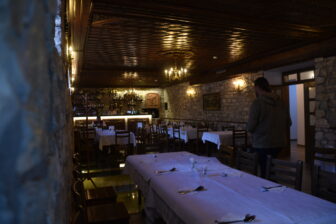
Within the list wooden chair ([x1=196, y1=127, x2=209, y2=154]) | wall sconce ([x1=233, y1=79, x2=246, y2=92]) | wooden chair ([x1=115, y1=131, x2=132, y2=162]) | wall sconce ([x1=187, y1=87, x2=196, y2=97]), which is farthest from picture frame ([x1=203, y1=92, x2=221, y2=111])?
wooden chair ([x1=115, y1=131, x2=132, y2=162])

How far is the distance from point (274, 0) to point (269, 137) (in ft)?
6.32

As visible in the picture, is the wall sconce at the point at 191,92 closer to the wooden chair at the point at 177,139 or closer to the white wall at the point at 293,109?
the wooden chair at the point at 177,139

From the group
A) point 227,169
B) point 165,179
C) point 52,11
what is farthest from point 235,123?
point 52,11

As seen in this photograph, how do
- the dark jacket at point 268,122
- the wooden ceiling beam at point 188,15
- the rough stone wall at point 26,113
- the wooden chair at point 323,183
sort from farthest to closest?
the wooden ceiling beam at point 188,15 → the dark jacket at point 268,122 → the wooden chair at point 323,183 → the rough stone wall at point 26,113

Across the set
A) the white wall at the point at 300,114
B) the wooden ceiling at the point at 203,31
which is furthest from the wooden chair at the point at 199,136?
the white wall at the point at 300,114

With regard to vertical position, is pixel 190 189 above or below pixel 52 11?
below

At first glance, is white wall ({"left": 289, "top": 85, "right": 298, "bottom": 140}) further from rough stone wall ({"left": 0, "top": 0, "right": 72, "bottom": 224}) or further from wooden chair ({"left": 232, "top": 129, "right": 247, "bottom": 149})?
rough stone wall ({"left": 0, "top": 0, "right": 72, "bottom": 224})

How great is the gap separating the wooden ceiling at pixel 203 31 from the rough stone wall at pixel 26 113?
2.77 meters

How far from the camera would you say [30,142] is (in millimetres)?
317

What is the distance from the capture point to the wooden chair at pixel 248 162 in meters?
3.22

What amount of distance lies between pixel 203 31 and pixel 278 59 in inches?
113

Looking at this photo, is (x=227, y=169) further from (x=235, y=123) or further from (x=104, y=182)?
(x=235, y=123)

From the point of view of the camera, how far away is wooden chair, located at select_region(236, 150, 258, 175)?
10.6 feet

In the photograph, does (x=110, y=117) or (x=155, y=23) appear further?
(x=110, y=117)
